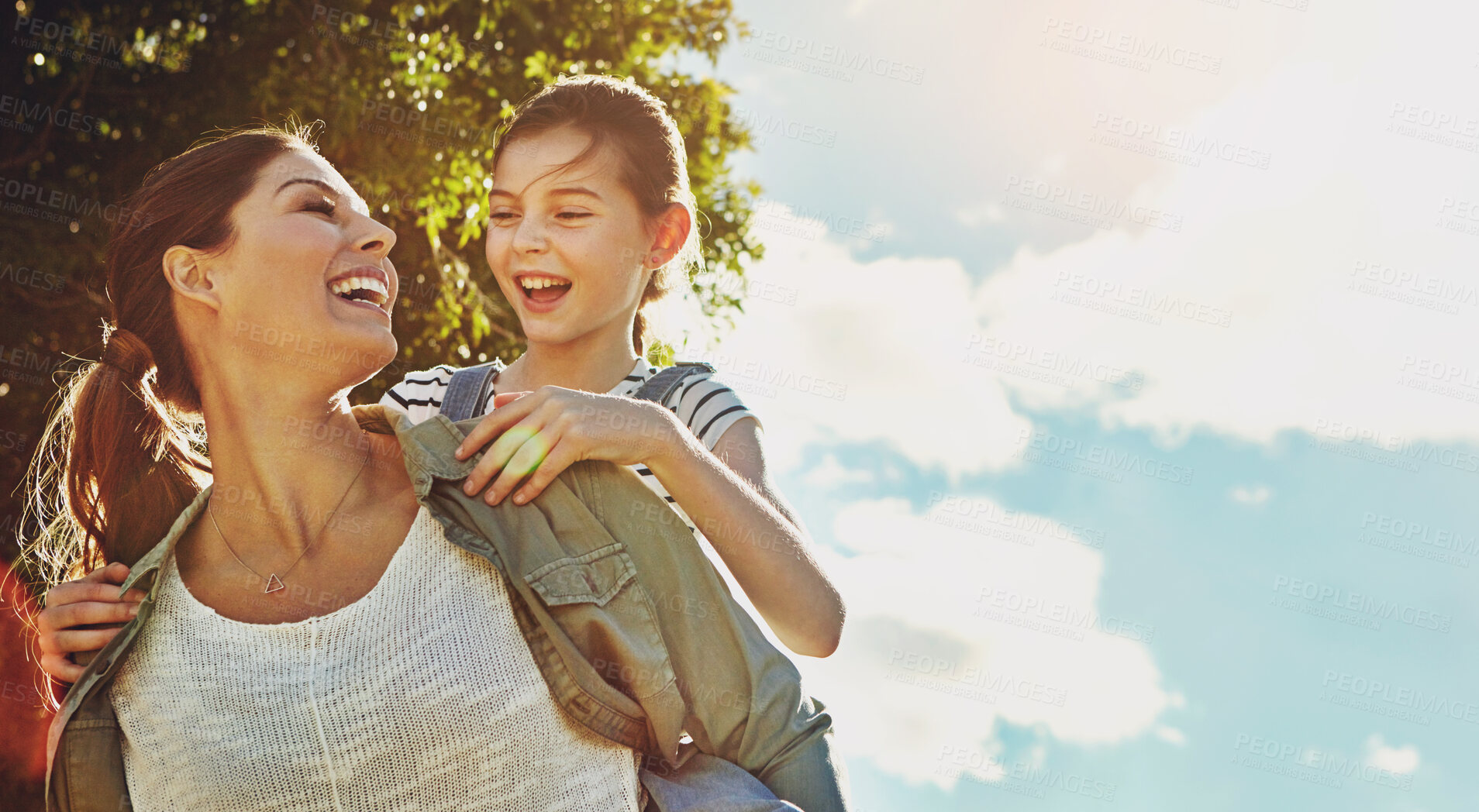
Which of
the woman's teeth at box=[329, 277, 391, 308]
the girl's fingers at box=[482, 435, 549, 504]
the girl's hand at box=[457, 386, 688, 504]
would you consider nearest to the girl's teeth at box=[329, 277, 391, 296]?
the woman's teeth at box=[329, 277, 391, 308]

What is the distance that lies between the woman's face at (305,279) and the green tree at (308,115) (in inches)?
154

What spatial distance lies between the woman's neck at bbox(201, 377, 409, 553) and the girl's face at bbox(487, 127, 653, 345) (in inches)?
35.0

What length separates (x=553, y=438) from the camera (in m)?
2.27

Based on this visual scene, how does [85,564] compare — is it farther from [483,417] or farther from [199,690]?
[483,417]

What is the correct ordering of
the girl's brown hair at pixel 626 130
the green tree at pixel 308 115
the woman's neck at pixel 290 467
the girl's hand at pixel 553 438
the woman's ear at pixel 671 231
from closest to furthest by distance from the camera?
the girl's hand at pixel 553 438
the woman's neck at pixel 290 467
the girl's brown hair at pixel 626 130
the woman's ear at pixel 671 231
the green tree at pixel 308 115

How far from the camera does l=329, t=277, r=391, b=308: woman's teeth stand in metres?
2.59

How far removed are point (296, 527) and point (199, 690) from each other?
388 millimetres

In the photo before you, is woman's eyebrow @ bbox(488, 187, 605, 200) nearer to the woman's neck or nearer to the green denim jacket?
the woman's neck

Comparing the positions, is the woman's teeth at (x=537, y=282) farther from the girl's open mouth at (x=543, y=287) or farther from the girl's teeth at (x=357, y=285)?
the girl's teeth at (x=357, y=285)

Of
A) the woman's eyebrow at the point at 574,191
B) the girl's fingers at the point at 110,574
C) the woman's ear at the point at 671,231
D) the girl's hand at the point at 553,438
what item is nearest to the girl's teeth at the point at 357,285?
the girl's hand at the point at 553,438

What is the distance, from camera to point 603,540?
2.36 meters

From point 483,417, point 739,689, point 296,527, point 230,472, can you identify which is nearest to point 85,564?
point 230,472

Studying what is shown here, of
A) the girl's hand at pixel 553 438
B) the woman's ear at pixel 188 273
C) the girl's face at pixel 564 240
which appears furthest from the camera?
the girl's face at pixel 564 240

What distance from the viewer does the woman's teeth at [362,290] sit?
259 cm
